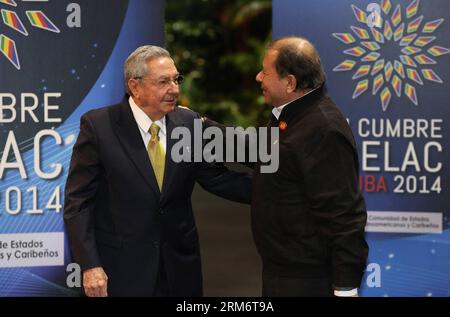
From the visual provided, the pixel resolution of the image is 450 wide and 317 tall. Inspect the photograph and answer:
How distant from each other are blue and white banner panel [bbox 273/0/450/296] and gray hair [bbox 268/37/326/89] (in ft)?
4.23

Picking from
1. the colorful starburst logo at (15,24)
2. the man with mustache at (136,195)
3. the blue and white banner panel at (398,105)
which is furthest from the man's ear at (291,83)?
the colorful starburst logo at (15,24)

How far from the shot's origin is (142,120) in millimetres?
3338

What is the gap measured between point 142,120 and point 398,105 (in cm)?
175

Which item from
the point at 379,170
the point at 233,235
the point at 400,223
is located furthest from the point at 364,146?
the point at 233,235

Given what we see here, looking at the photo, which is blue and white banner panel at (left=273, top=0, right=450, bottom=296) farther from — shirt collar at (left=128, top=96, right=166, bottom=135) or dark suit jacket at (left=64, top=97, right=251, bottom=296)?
dark suit jacket at (left=64, top=97, right=251, bottom=296)

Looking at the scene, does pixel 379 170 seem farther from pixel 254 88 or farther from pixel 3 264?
pixel 254 88

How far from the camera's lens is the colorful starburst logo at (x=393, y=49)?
14.1 ft

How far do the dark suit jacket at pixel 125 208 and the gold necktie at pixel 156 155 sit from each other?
0.13 ft

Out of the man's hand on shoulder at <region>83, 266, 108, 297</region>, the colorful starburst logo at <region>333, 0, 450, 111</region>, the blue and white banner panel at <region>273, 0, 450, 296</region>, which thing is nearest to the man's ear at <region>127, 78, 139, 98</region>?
the man's hand on shoulder at <region>83, 266, 108, 297</region>

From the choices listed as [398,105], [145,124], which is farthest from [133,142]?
[398,105]

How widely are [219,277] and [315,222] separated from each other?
3.52 meters

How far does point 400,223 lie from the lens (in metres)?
4.43

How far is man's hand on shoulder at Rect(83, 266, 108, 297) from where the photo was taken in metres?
3.12

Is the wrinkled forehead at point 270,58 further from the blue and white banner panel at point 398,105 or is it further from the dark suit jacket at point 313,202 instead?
the blue and white banner panel at point 398,105
